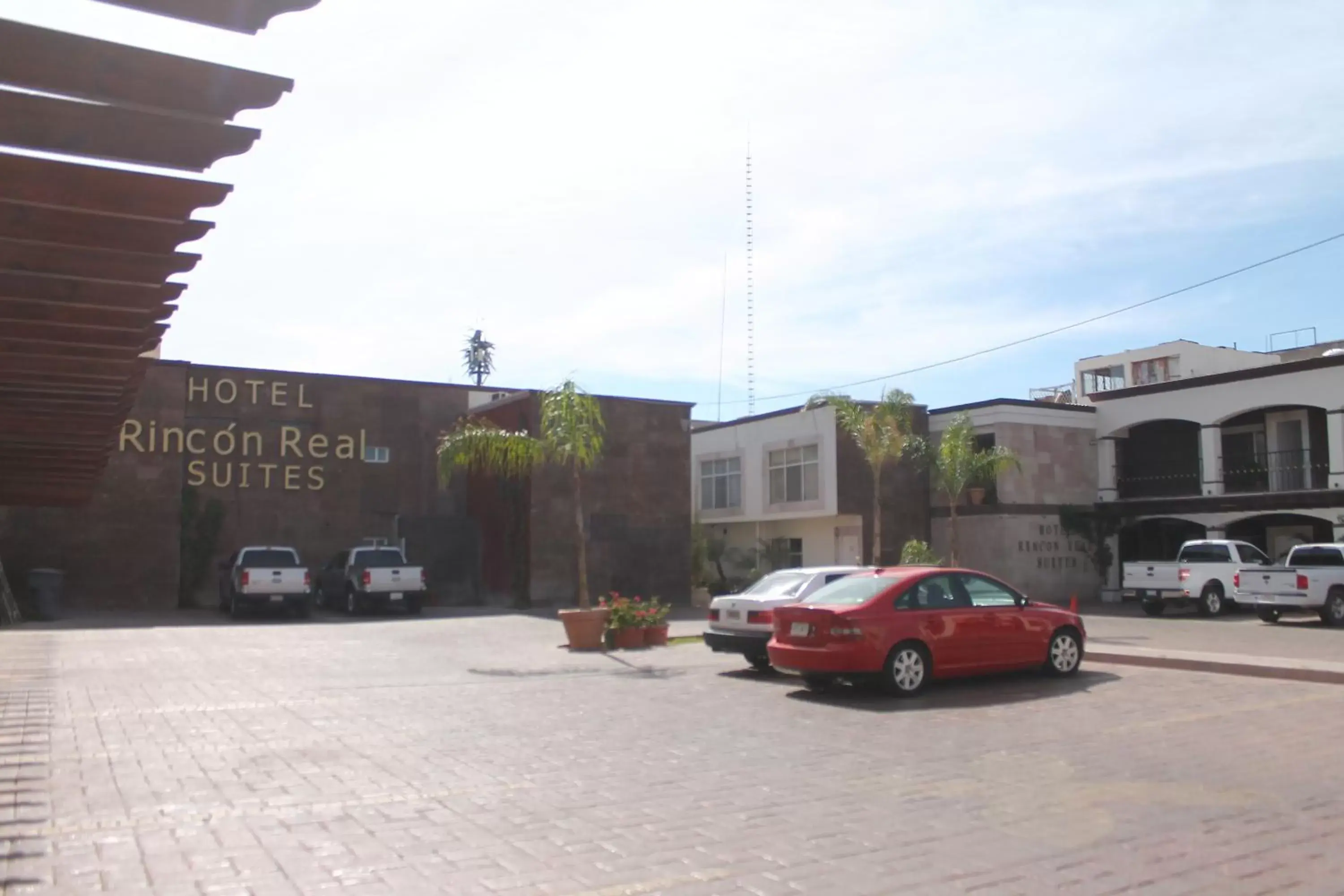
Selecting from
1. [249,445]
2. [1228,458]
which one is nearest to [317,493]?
[249,445]

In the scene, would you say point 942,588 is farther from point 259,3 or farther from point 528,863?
point 259,3

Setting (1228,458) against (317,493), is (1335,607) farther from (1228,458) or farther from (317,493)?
(317,493)

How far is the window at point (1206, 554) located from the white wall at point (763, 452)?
1039cm

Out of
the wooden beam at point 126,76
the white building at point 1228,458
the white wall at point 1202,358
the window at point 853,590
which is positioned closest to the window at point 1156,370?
the white wall at point 1202,358

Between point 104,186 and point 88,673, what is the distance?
43.4ft

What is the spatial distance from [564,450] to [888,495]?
17.4 m

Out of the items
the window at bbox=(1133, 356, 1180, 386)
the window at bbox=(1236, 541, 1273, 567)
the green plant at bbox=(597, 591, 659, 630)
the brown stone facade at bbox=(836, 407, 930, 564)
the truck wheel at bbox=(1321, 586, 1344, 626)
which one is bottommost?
the truck wheel at bbox=(1321, 586, 1344, 626)

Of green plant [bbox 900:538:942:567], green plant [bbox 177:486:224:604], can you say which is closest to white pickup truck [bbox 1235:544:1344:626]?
green plant [bbox 900:538:942:567]

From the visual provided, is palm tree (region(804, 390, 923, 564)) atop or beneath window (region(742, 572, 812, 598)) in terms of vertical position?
atop

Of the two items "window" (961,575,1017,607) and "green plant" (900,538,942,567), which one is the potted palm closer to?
"window" (961,575,1017,607)

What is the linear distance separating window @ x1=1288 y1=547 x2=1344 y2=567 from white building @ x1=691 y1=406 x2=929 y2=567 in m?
12.1

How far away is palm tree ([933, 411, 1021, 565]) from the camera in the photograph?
32.6m

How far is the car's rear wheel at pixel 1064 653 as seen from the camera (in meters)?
14.5

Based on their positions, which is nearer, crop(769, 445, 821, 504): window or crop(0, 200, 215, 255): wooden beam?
crop(0, 200, 215, 255): wooden beam
